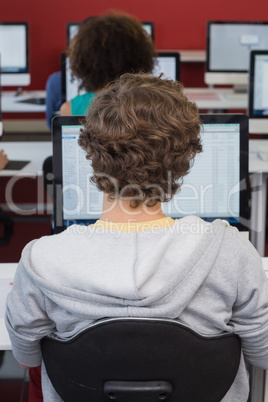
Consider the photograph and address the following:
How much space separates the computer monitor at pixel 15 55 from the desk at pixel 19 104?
0.15 m

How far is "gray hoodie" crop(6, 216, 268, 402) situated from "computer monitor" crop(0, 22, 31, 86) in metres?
3.67

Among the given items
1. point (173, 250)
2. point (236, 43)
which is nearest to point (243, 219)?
point (173, 250)

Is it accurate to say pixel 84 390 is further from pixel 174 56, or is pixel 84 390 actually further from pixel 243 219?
pixel 174 56

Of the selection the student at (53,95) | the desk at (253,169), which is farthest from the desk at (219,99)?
the desk at (253,169)

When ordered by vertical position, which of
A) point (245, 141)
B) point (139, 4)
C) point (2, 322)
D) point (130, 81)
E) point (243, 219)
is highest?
point (139, 4)

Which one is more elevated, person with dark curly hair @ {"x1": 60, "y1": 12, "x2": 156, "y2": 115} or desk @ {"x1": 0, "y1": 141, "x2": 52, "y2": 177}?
person with dark curly hair @ {"x1": 60, "y1": 12, "x2": 156, "y2": 115}

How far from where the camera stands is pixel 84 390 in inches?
48.8

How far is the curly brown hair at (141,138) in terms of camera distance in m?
1.20

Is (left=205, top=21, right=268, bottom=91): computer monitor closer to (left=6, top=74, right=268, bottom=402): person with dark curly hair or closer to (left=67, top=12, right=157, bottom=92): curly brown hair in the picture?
(left=67, top=12, right=157, bottom=92): curly brown hair

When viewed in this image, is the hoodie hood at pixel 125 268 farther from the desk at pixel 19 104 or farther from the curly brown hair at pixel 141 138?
the desk at pixel 19 104

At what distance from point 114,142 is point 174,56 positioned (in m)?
2.81

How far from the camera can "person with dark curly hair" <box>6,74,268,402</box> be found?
1173 mm

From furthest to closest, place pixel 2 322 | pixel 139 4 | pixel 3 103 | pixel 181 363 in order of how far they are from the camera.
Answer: pixel 139 4 → pixel 3 103 → pixel 2 322 → pixel 181 363

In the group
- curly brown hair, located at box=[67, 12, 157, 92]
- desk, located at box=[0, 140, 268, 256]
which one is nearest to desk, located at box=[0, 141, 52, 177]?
desk, located at box=[0, 140, 268, 256]
